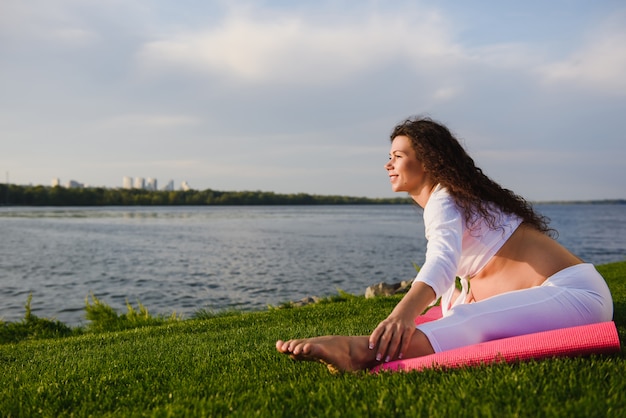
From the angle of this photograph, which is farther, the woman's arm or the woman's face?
the woman's face

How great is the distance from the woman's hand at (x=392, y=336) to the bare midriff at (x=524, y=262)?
0.89 metres

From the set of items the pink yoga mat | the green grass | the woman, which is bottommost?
the green grass

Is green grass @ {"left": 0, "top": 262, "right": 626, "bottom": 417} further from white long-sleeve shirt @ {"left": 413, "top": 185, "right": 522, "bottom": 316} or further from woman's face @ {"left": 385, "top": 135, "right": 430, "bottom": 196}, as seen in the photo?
woman's face @ {"left": 385, "top": 135, "right": 430, "bottom": 196}

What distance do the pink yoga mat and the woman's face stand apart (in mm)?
1222

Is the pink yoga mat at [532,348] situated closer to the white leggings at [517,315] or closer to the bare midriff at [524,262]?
the white leggings at [517,315]

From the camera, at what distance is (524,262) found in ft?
10.9

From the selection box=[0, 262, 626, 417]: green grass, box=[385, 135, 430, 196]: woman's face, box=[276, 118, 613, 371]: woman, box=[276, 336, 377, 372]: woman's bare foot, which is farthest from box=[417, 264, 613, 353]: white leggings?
box=[385, 135, 430, 196]: woman's face

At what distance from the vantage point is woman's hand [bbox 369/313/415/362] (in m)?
2.81

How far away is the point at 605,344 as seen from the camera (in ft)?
9.00

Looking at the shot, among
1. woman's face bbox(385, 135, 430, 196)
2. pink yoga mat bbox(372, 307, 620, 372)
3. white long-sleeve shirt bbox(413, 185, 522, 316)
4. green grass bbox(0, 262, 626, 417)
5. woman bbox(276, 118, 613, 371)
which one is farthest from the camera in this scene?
woman's face bbox(385, 135, 430, 196)

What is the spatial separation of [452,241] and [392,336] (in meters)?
0.69

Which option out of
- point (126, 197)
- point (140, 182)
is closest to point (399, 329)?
point (126, 197)

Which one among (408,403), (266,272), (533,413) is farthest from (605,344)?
(266,272)

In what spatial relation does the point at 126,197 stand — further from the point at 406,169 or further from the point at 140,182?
the point at 406,169
